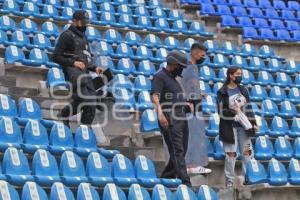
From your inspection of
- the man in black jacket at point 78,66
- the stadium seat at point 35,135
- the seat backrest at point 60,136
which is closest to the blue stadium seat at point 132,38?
the man in black jacket at point 78,66

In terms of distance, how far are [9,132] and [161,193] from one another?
4.99 ft

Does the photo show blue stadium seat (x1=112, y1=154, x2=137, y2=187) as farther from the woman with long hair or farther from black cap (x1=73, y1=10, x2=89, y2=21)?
black cap (x1=73, y1=10, x2=89, y2=21)

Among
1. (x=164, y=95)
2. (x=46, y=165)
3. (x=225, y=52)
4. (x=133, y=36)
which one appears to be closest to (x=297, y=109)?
(x=225, y=52)

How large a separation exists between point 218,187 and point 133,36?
4616mm

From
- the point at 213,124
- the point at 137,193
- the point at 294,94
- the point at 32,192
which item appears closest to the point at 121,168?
the point at 137,193

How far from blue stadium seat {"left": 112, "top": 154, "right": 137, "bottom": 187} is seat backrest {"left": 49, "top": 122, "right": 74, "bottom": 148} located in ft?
1.81

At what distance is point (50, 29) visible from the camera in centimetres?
1034

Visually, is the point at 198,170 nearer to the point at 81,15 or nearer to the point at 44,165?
the point at 44,165

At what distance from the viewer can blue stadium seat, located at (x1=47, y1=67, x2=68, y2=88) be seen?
7895 millimetres

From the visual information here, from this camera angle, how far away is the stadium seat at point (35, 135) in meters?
6.36

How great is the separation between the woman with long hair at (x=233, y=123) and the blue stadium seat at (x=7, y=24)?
150 inches

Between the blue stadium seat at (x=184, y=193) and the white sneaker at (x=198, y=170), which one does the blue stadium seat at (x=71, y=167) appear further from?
the white sneaker at (x=198, y=170)

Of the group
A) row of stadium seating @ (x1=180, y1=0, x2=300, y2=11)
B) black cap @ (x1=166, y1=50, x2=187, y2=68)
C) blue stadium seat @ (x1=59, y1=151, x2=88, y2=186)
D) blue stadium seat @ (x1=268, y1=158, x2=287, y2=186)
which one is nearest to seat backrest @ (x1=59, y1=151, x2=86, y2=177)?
blue stadium seat @ (x1=59, y1=151, x2=88, y2=186)

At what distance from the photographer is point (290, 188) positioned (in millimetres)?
7297
